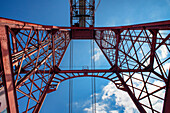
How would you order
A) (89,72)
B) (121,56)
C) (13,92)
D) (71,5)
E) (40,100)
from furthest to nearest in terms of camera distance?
(71,5) < (121,56) < (89,72) < (40,100) < (13,92)

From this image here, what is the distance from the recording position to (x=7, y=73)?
402 cm

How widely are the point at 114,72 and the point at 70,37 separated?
37.3ft

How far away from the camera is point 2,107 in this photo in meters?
3.58

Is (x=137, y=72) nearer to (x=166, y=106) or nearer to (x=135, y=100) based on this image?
(x=135, y=100)

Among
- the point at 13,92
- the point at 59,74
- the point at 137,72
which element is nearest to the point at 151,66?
the point at 137,72

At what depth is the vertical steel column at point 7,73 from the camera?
3914mm

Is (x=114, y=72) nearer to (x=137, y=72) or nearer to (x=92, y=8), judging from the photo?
(x=137, y=72)

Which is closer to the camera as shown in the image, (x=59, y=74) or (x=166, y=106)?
(x=166, y=106)

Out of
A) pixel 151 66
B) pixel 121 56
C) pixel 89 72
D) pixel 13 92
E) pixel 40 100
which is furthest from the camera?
pixel 121 56

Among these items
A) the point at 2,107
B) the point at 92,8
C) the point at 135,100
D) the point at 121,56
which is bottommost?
the point at 135,100

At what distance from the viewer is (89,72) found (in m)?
11.2

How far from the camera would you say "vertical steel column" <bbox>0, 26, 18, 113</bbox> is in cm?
391

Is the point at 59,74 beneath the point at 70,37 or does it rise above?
beneath

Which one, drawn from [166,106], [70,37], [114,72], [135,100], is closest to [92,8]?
[70,37]
